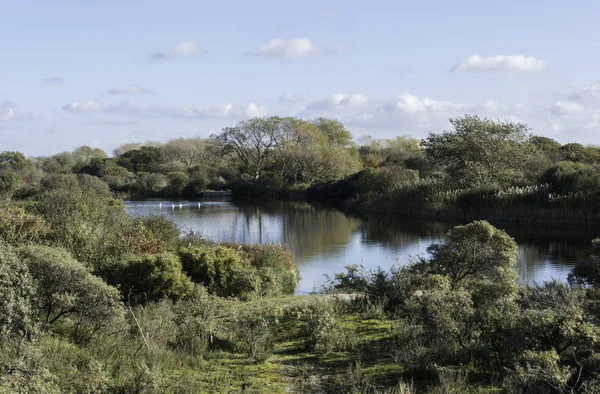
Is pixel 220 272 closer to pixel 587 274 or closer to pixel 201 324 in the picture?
pixel 201 324

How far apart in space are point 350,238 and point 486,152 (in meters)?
15.8

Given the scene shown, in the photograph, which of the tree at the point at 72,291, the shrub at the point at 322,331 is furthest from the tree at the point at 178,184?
the tree at the point at 72,291

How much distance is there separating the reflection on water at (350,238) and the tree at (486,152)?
6124 mm

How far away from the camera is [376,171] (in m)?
51.7

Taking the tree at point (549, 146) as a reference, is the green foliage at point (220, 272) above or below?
below

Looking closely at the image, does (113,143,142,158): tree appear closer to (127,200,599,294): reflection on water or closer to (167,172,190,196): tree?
(167,172,190,196): tree

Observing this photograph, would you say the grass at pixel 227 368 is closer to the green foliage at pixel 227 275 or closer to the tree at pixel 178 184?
the green foliage at pixel 227 275

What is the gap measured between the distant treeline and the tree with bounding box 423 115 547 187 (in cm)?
7

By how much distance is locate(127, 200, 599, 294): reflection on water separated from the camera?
20.5m

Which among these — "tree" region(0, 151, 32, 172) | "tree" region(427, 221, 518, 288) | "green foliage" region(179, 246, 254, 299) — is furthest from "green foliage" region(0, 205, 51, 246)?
"tree" region(0, 151, 32, 172)

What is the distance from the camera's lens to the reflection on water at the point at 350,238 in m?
20.5

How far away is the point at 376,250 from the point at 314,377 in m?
17.8

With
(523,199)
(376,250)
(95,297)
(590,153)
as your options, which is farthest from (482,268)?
(590,153)

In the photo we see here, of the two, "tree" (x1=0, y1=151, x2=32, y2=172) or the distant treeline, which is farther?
"tree" (x1=0, y1=151, x2=32, y2=172)
